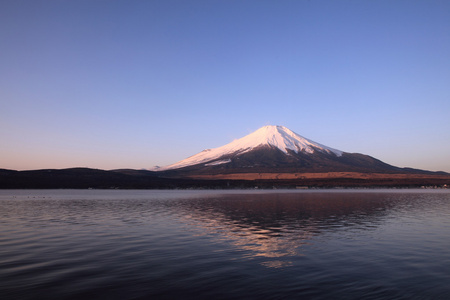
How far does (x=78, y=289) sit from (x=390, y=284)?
37.2ft

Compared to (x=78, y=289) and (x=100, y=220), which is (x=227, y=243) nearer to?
(x=78, y=289)

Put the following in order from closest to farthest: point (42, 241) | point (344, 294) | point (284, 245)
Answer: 1. point (344, 294)
2. point (284, 245)
3. point (42, 241)

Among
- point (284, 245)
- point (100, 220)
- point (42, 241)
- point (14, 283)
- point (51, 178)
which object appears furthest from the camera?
point (51, 178)

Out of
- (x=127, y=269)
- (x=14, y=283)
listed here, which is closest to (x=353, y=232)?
(x=127, y=269)

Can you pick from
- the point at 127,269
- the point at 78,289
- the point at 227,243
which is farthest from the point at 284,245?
the point at 78,289

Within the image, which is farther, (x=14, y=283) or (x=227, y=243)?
(x=227, y=243)

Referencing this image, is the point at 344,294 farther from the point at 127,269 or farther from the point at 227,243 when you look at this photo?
the point at 227,243

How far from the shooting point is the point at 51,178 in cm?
16625

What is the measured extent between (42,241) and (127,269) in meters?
10.0

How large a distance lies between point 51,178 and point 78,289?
17390 cm

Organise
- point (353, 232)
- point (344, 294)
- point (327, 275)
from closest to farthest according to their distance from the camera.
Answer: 1. point (344, 294)
2. point (327, 275)
3. point (353, 232)

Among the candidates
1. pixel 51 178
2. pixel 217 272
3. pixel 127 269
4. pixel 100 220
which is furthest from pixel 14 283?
pixel 51 178

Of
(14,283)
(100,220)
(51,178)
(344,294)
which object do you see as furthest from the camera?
(51,178)

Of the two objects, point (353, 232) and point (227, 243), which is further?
point (353, 232)
